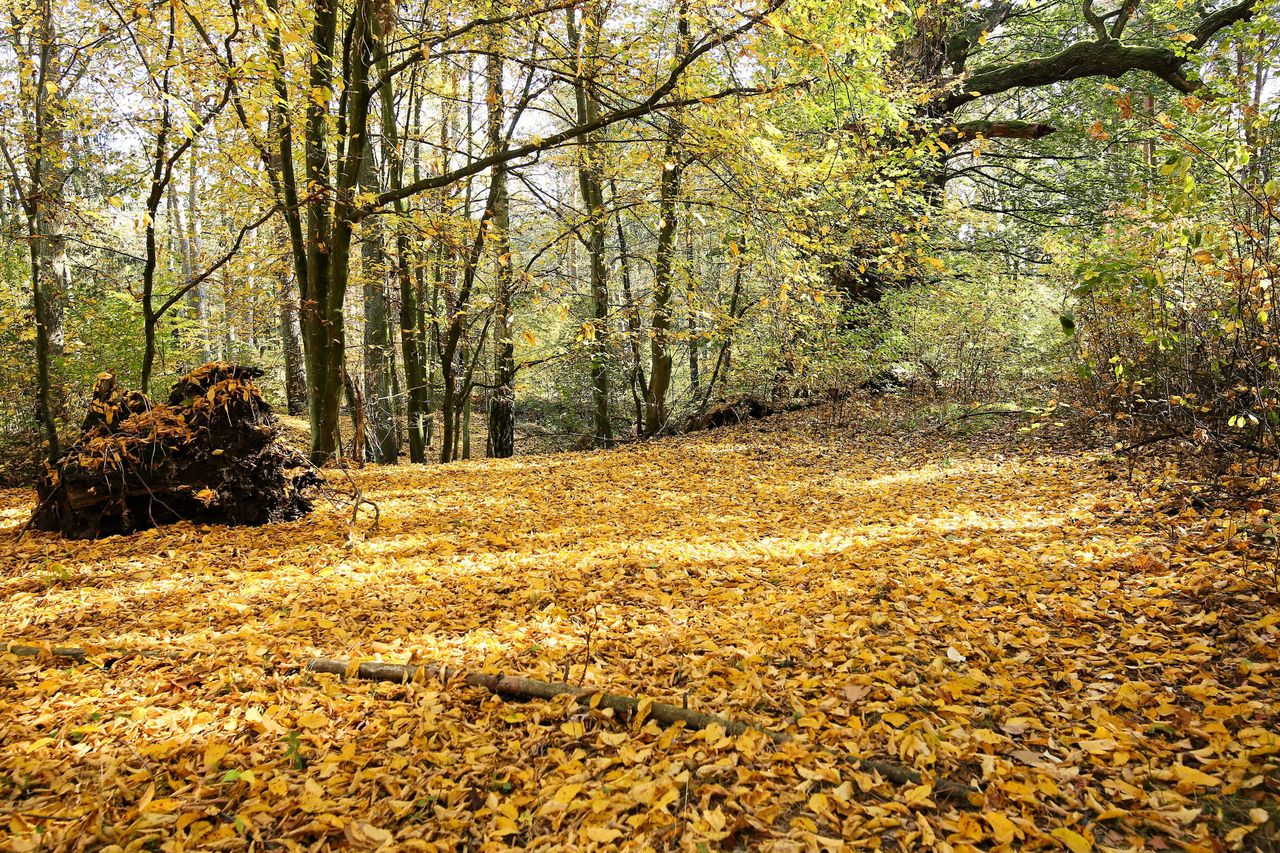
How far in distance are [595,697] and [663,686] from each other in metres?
0.35

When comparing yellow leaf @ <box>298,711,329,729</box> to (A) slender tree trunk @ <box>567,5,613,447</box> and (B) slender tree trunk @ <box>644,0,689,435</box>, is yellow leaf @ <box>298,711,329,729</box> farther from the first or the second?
(A) slender tree trunk @ <box>567,5,613,447</box>

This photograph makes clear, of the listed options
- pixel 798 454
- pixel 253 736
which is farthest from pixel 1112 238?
pixel 253 736

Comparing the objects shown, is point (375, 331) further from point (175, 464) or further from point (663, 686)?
point (663, 686)

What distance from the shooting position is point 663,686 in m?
2.77

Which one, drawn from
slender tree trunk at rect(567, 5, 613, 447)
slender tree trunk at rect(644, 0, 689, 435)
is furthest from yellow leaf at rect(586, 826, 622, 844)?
slender tree trunk at rect(567, 5, 613, 447)

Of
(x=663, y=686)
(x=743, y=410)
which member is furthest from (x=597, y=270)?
(x=663, y=686)

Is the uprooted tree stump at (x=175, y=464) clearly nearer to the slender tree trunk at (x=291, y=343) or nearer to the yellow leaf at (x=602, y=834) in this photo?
the yellow leaf at (x=602, y=834)

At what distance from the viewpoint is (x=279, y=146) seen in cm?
664

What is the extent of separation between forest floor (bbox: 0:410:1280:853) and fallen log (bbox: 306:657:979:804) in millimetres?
53

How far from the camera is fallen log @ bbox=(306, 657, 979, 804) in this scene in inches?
83.8

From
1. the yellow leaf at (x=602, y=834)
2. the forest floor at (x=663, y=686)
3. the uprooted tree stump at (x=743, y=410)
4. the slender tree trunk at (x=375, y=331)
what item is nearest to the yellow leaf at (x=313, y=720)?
the forest floor at (x=663, y=686)

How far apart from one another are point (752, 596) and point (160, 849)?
289 centimetres

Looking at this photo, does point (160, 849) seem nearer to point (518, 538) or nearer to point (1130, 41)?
point (518, 538)

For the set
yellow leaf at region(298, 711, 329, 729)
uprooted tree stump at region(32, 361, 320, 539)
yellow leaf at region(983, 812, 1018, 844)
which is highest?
uprooted tree stump at region(32, 361, 320, 539)
